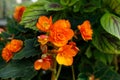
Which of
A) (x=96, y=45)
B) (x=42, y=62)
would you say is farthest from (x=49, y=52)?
(x=96, y=45)

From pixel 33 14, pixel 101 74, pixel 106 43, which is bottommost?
pixel 101 74

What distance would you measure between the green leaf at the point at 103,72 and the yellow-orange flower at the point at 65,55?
0.16m

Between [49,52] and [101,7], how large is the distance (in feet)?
0.81

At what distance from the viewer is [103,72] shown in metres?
0.99

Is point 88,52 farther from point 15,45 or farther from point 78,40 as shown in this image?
point 15,45

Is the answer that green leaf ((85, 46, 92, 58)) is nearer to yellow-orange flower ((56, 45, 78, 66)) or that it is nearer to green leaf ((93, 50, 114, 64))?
green leaf ((93, 50, 114, 64))

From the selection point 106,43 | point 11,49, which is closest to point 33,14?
point 11,49

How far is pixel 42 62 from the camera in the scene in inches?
34.1

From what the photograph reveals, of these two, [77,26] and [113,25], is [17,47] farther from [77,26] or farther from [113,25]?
[113,25]

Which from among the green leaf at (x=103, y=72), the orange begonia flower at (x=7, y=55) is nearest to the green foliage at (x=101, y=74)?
the green leaf at (x=103, y=72)

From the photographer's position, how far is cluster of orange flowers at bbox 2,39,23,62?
0.96 meters

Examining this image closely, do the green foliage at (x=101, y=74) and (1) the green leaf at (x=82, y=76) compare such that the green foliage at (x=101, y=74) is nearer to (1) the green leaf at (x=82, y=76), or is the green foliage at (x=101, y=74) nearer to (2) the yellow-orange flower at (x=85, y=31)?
(1) the green leaf at (x=82, y=76)

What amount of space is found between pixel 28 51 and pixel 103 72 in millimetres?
254

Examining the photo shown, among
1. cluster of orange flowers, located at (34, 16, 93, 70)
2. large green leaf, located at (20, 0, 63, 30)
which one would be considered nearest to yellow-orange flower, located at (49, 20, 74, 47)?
cluster of orange flowers, located at (34, 16, 93, 70)
